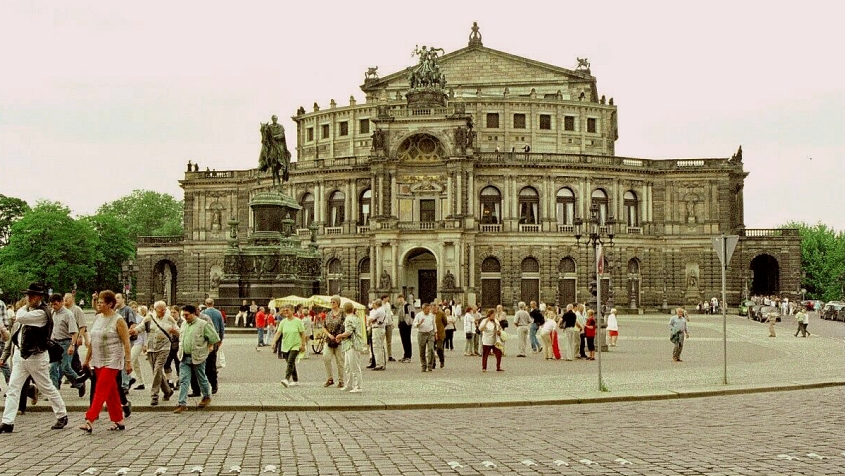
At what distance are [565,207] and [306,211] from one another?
73.4 ft

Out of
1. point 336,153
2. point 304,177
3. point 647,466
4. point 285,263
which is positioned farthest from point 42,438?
point 336,153

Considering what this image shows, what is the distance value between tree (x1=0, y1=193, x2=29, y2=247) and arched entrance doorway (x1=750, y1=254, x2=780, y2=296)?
75.7 metres

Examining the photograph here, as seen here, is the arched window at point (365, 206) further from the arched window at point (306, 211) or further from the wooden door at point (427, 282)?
the wooden door at point (427, 282)

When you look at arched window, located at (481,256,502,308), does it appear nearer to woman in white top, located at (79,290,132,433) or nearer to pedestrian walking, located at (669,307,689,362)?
pedestrian walking, located at (669,307,689,362)

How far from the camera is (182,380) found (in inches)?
682

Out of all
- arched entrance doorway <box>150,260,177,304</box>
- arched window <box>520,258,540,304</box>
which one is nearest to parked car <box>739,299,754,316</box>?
arched window <box>520,258,540,304</box>

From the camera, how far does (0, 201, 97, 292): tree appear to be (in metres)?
95.1

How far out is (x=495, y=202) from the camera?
8169 cm

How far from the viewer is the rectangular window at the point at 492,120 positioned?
87750 mm

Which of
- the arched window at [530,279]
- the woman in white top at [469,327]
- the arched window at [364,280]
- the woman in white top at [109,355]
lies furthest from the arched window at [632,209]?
the woman in white top at [109,355]

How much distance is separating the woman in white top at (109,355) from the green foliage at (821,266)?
11442 cm

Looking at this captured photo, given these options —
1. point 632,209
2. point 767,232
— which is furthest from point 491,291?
point 767,232

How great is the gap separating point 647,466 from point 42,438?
821cm

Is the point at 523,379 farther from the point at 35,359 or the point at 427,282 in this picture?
the point at 427,282
